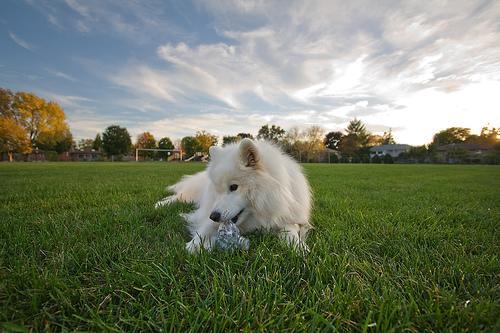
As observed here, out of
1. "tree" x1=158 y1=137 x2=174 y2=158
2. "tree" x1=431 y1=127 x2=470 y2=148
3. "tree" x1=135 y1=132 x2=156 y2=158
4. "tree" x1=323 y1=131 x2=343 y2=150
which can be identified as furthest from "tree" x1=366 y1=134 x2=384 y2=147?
"tree" x1=135 y1=132 x2=156 y2=158

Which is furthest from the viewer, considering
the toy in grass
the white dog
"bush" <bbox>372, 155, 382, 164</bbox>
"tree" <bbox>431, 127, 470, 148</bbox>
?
"tree" <bbox>431, 127, 470, 148</bbox>

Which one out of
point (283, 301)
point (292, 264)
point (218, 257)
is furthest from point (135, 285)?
point (292, 264)

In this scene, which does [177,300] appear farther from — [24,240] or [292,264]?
[24,240]

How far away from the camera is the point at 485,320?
41.3 inches

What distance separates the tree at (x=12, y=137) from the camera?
34.7 meters

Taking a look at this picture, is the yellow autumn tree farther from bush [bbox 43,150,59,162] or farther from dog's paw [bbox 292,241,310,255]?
dog's paw [bbox 292,241,310,255]

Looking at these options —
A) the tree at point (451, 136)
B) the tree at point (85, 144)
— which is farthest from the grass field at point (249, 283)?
the tree at point (85, 144)

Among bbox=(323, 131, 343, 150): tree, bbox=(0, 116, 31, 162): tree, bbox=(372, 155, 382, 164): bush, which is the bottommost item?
bbox=(372, 155, 382, 164): bush

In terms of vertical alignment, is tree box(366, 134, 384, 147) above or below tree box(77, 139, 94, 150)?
above

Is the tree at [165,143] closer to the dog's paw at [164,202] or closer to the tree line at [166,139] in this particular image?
the tree line at [166,139]

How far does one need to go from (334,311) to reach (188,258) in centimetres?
95

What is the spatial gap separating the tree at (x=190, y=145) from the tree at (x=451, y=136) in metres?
64.1

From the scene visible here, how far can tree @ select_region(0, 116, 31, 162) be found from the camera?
34.7m

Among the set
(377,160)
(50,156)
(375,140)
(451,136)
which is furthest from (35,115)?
(451,136)
